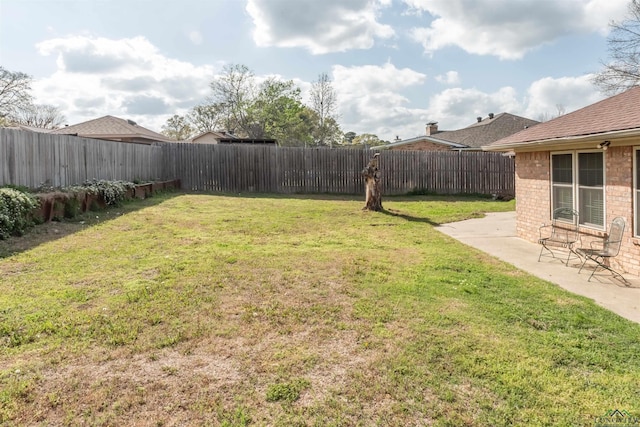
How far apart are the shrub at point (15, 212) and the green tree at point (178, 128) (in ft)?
160

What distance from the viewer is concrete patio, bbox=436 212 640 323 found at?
15.1 ft

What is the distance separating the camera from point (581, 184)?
670cm

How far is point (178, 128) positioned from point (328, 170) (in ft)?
140

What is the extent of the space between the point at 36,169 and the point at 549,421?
10099mm

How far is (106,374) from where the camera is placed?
2.76 m

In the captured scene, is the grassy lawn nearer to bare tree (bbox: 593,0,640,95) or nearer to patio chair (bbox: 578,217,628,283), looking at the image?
patio chair (bbox: 578,217,628,283)

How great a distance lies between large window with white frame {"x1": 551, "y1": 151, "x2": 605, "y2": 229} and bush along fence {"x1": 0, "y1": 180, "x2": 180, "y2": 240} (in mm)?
9152

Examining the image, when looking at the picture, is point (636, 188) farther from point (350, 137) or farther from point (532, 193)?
point (350, 137)

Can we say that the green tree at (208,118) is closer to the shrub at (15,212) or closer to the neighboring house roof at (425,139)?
the neighboring house roof at (425,139)

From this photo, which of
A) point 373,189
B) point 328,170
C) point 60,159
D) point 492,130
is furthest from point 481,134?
point 60,159

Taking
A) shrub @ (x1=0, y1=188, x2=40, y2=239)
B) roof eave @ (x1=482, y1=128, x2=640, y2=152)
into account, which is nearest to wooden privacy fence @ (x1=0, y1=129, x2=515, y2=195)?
roof eave @ (x1=482, y1=128, x2=640, y2=152)

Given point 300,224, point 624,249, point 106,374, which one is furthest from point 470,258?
point 106,374

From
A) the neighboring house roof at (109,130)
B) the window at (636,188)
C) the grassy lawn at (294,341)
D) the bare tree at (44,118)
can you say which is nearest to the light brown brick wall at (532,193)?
the window at (636,188)

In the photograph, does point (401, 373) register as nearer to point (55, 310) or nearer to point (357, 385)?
point (357, 385)
